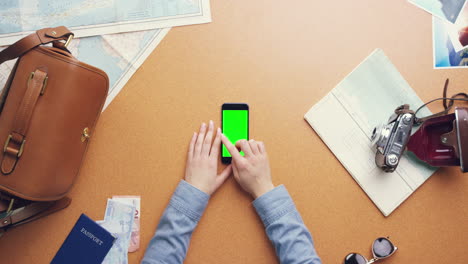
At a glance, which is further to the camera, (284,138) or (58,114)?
(284,138)

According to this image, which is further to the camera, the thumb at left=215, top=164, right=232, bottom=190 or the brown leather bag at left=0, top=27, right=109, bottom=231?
the thumb at left=215, top=164, right=232, bottom=190

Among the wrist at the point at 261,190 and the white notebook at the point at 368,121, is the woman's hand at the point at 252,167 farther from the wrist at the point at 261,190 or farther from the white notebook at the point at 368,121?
the white notebook at the point at 368,121

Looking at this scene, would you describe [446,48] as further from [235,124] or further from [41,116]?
[41,116]

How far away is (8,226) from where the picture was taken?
2.18 feet

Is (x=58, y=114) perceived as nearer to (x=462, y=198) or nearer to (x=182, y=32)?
(x=182, y=32)

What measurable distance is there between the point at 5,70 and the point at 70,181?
342 millimetres

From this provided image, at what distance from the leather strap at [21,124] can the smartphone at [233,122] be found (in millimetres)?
400

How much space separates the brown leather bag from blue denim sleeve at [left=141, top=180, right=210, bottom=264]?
24 centimetres

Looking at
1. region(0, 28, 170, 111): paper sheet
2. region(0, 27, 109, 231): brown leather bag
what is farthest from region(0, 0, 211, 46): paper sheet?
region(0, 27, 109, 231): brown leather bag

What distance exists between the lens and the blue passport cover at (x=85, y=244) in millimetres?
699

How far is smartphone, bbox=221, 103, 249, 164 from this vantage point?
29.0 inches

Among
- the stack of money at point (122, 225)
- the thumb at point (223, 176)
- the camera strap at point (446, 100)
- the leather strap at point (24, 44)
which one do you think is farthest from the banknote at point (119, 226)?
the camera strap at point (446, 100)

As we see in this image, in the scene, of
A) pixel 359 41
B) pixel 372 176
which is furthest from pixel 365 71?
pixel 372 176

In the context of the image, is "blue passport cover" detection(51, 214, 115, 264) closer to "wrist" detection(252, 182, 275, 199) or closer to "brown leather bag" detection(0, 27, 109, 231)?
"brown leather bag" detection(0, 27, 109, 231)
